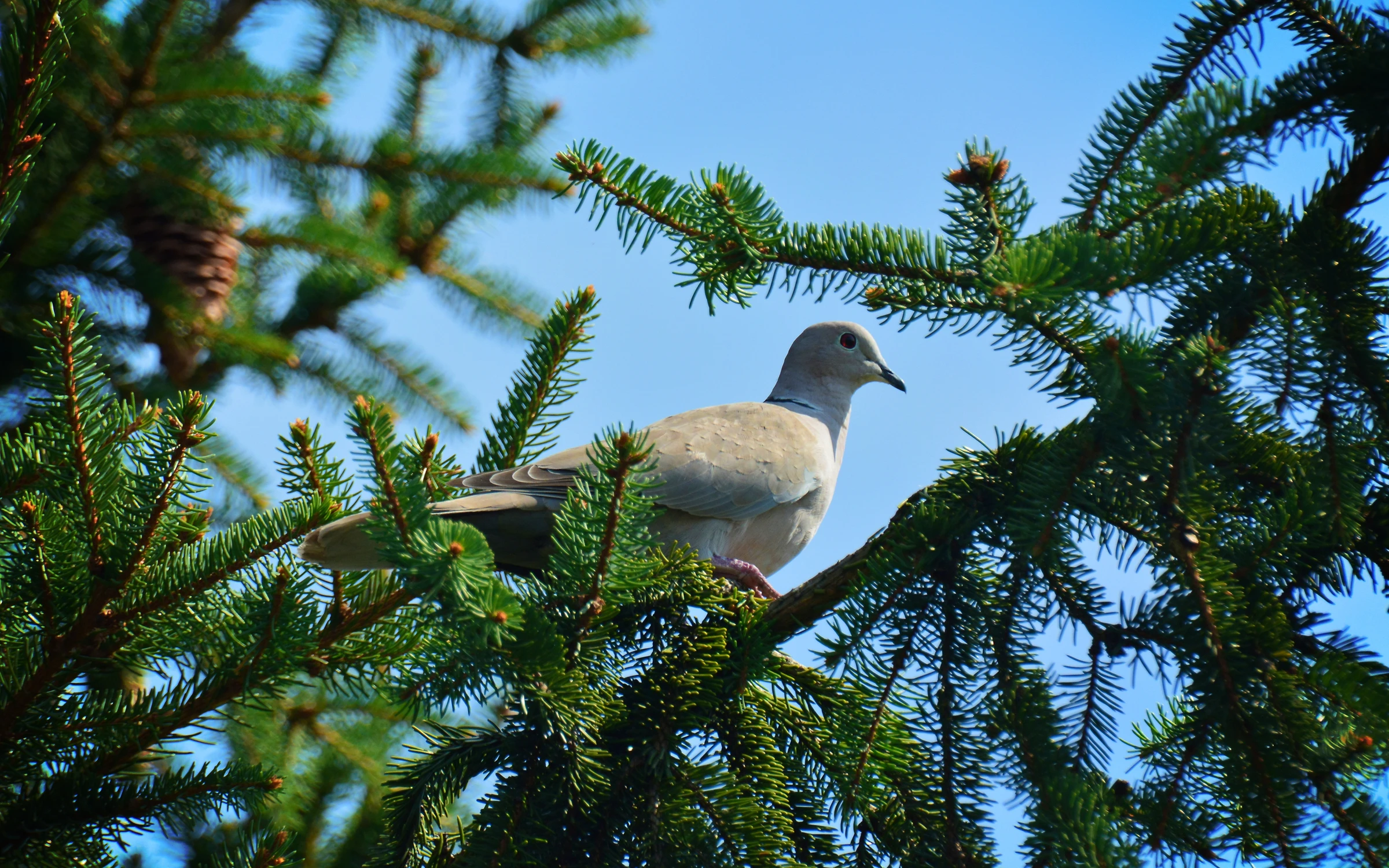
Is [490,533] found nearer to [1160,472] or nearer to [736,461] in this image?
[736,461]

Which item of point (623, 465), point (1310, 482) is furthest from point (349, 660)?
point (1310, 482)

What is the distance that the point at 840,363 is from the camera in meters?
5.03

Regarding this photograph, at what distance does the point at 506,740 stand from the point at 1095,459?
1.41 m

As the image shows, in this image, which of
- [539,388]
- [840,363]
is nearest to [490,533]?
[539,388]

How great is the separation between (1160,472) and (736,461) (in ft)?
6.94

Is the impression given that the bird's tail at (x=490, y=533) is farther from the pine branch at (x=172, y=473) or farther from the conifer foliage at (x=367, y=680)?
the pine branch at (x=172, y=473)

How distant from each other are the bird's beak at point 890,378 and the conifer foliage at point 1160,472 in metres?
2.61

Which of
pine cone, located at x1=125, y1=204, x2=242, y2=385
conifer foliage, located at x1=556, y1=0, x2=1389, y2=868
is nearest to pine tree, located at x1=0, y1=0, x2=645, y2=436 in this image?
pine cone, located at x1=125, y1=204, x2=242, y2=385

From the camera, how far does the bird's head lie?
5016mm

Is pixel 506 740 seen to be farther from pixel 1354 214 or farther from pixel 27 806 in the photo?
pixel 1354 214

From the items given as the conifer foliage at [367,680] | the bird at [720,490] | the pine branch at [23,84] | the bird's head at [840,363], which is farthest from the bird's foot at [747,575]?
the pine branch at [23,84]

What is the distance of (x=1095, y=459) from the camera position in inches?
77.5

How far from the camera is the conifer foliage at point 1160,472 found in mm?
1807

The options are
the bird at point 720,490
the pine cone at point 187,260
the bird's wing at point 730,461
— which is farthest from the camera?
the pine cone at point 187,260
